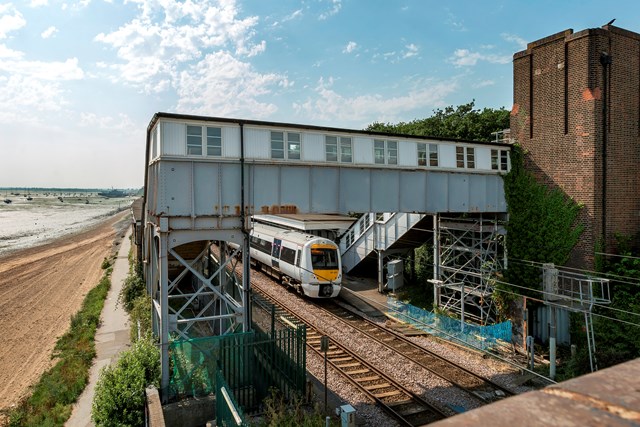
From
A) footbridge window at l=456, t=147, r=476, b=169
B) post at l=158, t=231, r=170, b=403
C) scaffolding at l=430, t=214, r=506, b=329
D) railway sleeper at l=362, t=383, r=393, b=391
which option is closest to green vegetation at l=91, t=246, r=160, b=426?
post at l=158, t=231, r=170, b=403

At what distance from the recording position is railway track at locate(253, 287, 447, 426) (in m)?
13.0

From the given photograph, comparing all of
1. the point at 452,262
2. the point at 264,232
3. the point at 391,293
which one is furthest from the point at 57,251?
the point at 452,262

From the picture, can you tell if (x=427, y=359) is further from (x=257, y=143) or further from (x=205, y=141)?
(x=205, y=141)

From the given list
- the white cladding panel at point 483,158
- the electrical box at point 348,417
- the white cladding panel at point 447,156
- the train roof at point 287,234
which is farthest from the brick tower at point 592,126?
the electrical box at point 348,417

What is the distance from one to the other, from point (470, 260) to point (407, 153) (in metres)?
7.17

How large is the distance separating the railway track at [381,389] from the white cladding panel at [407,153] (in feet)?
26.9

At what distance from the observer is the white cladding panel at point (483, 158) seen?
20.7 meters

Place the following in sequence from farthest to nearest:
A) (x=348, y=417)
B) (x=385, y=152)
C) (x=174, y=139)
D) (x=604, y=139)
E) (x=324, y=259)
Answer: (x=324, y=259)
(x=604, y=139)
(x=385, y=152)
(x=174, y=139)
(x=348, y=417)

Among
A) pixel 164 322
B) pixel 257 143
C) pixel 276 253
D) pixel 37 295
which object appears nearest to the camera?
pixel 164 322

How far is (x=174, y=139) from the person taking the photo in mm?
14422

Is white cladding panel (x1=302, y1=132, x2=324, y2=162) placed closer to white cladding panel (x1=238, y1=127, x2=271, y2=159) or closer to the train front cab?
white cladding panel (x1=238, y1=127, x2=271, y2=159)

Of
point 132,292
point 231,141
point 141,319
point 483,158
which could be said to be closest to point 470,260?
point 483,158

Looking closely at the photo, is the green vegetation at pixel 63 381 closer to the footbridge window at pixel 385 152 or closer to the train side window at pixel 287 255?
the train side window at pixel 287 255

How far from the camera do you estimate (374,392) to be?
14.5 metres
